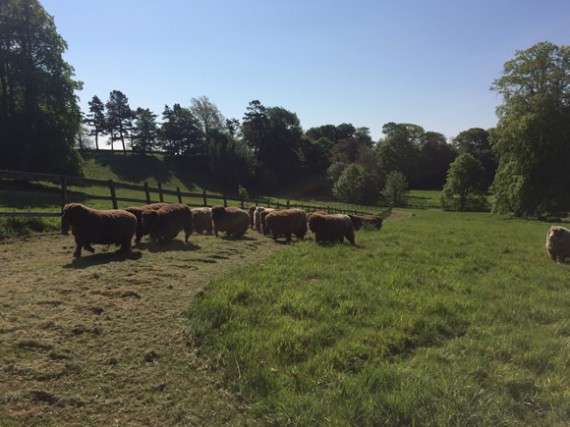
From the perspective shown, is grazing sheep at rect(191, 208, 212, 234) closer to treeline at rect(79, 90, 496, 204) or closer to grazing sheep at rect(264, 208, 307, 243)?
grazing sheep at rect(264, 208, 307, 243)

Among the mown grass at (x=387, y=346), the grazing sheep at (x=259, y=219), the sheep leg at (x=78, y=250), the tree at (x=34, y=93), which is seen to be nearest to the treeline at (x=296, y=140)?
the tree at (x=34, y=93)

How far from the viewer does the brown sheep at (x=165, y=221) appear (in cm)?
1116

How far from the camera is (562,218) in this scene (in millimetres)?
37000

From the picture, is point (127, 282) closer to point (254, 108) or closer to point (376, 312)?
point (376, 312)

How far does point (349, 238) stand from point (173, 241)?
257 inches

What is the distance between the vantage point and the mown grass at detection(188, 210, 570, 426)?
333 centimetres

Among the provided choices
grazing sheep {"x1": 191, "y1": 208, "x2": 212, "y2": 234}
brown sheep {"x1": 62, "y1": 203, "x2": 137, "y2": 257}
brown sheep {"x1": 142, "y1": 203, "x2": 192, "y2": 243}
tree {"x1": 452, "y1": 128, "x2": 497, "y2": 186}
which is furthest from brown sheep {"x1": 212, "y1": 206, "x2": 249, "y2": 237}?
tree {"x1": 452, "y1": 128, "x2": 497, "y2": 186}

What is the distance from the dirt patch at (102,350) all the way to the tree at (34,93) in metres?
28.5

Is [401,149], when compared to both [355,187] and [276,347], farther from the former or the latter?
[276,347]

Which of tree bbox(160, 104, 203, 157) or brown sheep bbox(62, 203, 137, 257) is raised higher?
tree bbox(160, 104, 203, 157)

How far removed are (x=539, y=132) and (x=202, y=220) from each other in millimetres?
34512

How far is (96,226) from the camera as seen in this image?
8.98m

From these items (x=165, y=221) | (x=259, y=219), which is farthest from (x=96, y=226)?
(x=259, y=219)

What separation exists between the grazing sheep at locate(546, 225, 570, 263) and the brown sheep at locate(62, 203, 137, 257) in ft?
45.2
